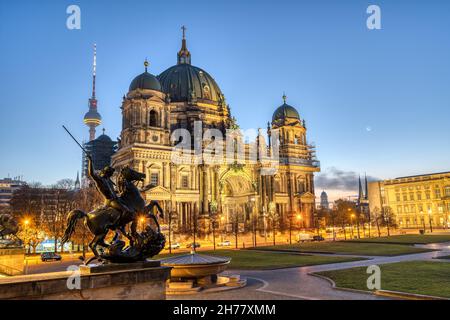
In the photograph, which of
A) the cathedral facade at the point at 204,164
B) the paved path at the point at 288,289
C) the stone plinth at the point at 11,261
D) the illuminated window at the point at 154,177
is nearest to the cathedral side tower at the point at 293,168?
the cathedral facade at the point at 204,164

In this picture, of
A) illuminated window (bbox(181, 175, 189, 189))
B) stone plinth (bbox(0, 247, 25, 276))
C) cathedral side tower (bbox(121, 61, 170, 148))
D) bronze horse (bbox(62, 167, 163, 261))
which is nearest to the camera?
bronze horse (bbox(62, 167, 163, 261))

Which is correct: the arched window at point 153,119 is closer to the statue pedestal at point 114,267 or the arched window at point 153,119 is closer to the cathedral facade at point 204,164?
the cathedral facade at point 204,164

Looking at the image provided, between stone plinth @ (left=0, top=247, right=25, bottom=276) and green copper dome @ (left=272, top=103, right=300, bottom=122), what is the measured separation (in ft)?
286

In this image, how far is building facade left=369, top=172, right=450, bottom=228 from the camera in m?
110

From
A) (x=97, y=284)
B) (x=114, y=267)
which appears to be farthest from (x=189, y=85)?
(x=97, y=284)

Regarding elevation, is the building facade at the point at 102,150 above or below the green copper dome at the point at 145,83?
below

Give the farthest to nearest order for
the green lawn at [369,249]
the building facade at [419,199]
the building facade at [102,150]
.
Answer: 1. the building facade at [419,199]
2. the building facade at [102,150]
3. the green lawn at [369,249]

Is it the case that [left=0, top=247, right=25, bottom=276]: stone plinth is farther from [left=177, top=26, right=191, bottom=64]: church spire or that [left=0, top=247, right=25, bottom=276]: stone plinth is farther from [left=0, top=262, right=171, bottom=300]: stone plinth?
[left=177, top=26, right=191, bottom=64]: church spire

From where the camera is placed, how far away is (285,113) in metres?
104

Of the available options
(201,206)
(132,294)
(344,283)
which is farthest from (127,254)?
(201,206)

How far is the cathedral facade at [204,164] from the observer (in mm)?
71375

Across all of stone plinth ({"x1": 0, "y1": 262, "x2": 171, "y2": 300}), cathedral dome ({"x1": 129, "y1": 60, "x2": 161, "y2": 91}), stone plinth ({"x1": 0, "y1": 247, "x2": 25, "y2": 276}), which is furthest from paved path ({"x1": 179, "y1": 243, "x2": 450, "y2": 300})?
cathedral dome ({"x1": 129, "y1": 60, "x2": 161, "y2": 91})

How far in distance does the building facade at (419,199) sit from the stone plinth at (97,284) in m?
110
